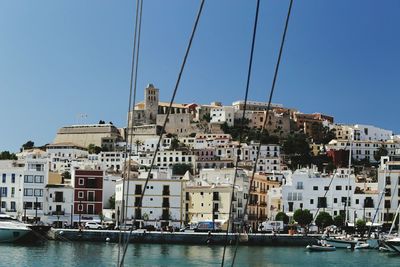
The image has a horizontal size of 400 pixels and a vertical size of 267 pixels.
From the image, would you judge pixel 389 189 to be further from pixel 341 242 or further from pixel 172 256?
pixel 172 256

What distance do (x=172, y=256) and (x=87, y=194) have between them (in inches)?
809

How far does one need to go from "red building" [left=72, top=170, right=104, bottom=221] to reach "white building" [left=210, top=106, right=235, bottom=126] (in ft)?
264

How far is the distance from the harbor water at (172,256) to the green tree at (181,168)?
54.3 metres

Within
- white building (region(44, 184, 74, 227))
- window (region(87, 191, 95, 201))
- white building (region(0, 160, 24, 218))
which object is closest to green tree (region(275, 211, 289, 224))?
window (region(87, 191, 95, 201))

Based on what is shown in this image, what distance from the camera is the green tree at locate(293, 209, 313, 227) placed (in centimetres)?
6219

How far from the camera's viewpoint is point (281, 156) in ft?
389

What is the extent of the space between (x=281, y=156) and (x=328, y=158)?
6894mm

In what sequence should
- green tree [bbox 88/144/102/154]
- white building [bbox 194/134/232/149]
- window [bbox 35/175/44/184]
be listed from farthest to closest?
green tree [bbox 88/144/102/154] → white building [bbox 194/134/232/149] → window [bbox 35/175/44/184]

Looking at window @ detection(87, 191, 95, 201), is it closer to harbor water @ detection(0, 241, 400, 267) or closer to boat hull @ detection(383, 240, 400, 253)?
harbor water @ detection(0, 241, 400, 267)

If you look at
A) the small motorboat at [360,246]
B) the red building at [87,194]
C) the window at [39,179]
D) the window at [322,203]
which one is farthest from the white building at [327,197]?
the window at [39,179]

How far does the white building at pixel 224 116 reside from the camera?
141 m

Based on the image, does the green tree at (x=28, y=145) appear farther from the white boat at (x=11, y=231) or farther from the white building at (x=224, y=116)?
the white boat at (x=11, y=231)

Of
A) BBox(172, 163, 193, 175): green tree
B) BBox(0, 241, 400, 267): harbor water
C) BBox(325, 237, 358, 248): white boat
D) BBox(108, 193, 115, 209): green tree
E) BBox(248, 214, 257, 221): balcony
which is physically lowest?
BBox(0, 241, 400, 267): harbor water

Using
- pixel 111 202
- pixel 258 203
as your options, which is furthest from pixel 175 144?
pixel 111 202
